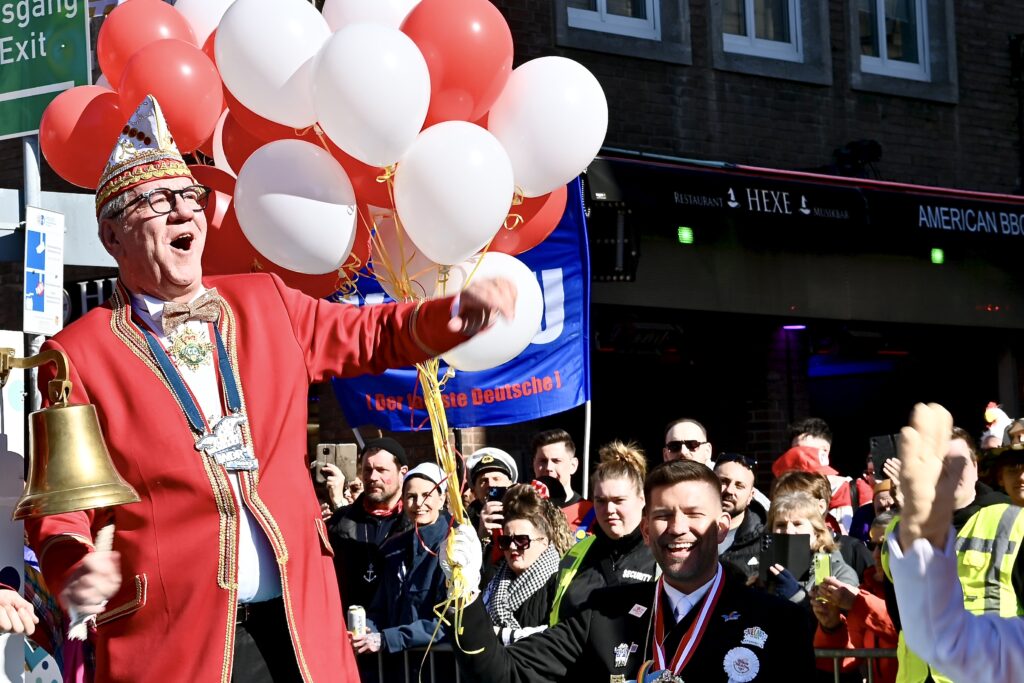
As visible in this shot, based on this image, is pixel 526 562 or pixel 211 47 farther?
pixel 526 562

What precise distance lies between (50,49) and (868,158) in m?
8.83

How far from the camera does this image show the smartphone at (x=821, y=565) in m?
6.75

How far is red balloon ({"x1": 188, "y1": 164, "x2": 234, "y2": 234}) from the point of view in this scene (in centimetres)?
530

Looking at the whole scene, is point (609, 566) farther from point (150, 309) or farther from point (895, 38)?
point (895, 38)

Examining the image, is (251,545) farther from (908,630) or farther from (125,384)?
(908,630)

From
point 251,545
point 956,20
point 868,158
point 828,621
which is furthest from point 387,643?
point 956,20

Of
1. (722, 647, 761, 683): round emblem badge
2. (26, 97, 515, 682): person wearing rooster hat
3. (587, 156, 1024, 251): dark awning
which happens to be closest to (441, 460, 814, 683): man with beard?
(722, 647, 761, 683): round emblem badge

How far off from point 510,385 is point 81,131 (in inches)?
123

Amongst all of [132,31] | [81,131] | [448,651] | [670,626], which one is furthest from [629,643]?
[132,31]

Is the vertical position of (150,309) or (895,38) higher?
(895,38)

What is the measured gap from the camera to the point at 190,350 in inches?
155

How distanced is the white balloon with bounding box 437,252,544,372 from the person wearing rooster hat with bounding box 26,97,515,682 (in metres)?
1.10

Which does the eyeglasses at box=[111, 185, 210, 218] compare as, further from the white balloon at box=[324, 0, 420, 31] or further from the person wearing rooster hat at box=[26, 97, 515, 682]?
the white balloon at box=[324, 0, 420, 31]

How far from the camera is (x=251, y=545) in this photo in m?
3.83
